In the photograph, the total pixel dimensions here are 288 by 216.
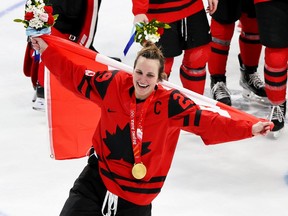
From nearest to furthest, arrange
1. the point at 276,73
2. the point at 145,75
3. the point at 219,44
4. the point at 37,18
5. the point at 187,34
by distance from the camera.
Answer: the point at 145,75, the point at 37,18, the point at 187,34, the point at 276,73, the point at 219,44

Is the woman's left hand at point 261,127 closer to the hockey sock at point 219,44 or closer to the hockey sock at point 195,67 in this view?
the hockey sock at point 195,67

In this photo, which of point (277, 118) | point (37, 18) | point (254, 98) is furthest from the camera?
point (254, 98)

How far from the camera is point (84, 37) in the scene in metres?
4.93

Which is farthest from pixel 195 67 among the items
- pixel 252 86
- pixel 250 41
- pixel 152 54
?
pixel 152 54

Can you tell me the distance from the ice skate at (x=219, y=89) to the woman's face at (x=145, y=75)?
1970 mm

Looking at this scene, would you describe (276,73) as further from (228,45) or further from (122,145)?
(122,145)

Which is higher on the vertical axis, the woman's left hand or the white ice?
the woman's left hand

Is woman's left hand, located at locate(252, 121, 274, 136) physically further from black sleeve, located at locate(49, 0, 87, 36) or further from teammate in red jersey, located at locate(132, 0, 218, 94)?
black sleeve, located at locate(49, 0, 87, 36)

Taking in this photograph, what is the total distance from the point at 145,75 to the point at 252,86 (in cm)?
223

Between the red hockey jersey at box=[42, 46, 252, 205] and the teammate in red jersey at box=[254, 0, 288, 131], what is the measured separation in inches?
55.8

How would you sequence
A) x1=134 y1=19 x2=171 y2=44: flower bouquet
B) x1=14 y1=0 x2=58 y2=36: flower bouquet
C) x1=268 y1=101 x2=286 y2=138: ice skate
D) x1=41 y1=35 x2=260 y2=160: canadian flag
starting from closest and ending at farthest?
x1=134 y1=19 x2=171 y2=44: flower bouquet
x1=14 y1=0 x2=58 y2=36: flower bouquet
x1=41 y1=35 x2=260 y2=160: canadian flag
x1=268 y1=101 x2=286 y2=138: ice skate

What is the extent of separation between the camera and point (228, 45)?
5.12 m

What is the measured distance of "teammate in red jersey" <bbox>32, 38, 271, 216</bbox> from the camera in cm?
317

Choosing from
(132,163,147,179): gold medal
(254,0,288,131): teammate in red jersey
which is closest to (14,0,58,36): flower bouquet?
(132,163,147,179): gold medal
